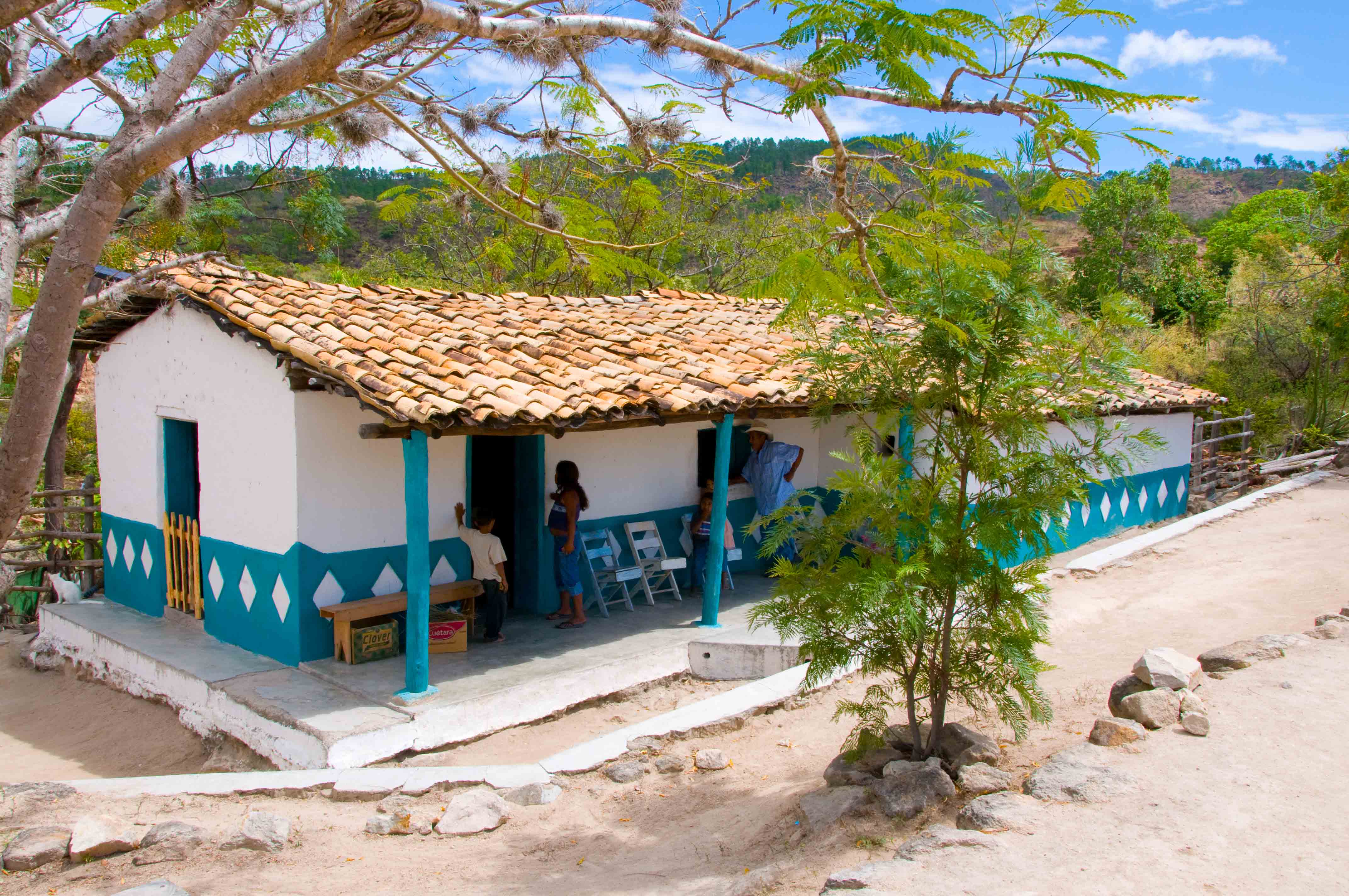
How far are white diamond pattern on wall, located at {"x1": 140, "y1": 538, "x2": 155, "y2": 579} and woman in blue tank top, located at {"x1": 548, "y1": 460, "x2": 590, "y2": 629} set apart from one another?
388 centimetres

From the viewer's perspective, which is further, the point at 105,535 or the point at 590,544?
the point at 105,535

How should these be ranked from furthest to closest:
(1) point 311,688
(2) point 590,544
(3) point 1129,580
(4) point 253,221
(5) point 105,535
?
(4) point 253,221 → (3) point 1129,580 → (5) point 105,535 → (2) point 590,544 → (1) point 311,688

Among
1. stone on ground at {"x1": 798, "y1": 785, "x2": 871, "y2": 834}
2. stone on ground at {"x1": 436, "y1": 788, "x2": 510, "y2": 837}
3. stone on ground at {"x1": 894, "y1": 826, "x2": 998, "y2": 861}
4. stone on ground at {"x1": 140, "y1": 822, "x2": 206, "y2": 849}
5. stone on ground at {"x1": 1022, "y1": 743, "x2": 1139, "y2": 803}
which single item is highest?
stone on ground at {"x1": 1022, "y1": 743, "x2": 1139, "y2": 803}

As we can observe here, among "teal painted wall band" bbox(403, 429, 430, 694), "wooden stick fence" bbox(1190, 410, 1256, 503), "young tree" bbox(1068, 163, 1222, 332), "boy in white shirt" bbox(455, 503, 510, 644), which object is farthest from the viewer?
"young tree" bbox(1068, 163, 1222, 332)

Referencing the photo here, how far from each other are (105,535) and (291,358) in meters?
4.48

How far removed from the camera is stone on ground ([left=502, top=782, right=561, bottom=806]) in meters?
5.39

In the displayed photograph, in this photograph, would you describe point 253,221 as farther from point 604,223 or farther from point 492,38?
point 492,38

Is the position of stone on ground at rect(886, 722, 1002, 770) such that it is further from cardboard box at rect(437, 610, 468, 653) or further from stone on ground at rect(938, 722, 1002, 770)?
cardboard box at rect(437, 610, 468, 653)

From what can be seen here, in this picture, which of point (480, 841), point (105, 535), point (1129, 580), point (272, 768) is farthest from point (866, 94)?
point (105, 535)

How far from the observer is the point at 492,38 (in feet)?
14.1

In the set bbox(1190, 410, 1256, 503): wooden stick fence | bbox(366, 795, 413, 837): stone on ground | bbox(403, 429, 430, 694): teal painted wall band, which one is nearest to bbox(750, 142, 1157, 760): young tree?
bbox(366, 795, 413, 837): stone on ground

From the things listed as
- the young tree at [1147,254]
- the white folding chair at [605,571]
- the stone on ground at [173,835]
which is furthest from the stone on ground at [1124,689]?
the young tree at [1147,254]

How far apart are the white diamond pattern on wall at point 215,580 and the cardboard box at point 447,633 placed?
6.29 ft

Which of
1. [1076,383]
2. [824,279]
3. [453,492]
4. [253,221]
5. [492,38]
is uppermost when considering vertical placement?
[253,221]
